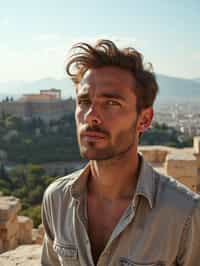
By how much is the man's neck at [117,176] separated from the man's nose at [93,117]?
175 mm

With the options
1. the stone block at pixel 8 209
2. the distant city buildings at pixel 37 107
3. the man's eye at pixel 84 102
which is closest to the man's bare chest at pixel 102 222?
the man's eye at pixel 84 102

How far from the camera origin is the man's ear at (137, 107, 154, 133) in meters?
1.61

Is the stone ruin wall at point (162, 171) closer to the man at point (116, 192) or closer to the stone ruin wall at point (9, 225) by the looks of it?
the stone ruin wall at point (9, 225)

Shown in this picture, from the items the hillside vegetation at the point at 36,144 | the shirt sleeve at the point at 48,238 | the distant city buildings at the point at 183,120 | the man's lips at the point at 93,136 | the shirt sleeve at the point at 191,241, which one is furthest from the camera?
the distant city buildings at the point at 183,120

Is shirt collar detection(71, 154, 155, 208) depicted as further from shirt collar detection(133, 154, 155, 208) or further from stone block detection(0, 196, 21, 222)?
stone block detection(0, 196, 21, 222)

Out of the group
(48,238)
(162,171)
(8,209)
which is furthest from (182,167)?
(48,238)

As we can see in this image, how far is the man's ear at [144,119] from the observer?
5.27 ft

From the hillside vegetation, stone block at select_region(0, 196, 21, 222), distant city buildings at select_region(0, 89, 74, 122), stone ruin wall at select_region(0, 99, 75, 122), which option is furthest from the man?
stone ruin wall at select_region(0, 99, 75, 122)

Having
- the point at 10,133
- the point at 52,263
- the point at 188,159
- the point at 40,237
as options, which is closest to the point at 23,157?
the point at 10,133

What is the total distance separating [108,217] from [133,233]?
197 mm

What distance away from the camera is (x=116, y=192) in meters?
1.61

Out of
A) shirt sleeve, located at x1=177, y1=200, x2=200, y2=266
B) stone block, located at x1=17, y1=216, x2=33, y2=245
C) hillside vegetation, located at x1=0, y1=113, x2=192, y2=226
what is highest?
shirt sleeve, located at x1=177, y1=200, x2=200, y2=266

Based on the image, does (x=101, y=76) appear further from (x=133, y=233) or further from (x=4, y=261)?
(x=4, y=261)

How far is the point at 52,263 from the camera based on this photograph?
177cm
